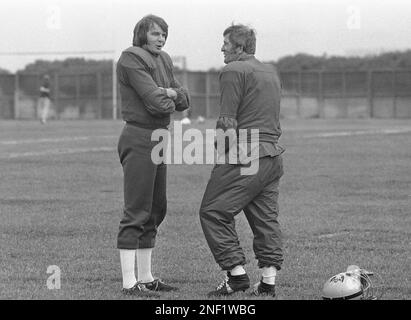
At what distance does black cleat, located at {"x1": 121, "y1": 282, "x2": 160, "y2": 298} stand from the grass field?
0.33ft

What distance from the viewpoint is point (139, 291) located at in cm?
755

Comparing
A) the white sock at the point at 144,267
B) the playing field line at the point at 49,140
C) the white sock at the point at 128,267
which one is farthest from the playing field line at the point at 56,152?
the white sock at the point at 128,267

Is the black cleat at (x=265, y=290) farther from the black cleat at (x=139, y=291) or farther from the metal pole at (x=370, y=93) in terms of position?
the metal pole at (x=370, y=93)

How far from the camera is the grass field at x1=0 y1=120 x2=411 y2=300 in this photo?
812cm

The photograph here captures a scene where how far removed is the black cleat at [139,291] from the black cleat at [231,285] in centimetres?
39

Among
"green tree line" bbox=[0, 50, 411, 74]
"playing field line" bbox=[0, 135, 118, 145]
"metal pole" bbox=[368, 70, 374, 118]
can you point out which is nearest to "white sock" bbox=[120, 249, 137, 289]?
"playing field line" bbox=[0, 135, 118, 145]

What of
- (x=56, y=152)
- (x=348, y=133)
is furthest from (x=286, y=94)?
(x=56, y=152)

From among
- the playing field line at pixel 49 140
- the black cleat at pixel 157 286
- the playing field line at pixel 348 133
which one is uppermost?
the black cleat at pixel 157 286

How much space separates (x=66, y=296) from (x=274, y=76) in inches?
80.3

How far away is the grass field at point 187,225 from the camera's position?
26.6 feet

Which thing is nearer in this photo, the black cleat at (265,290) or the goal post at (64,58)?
the black cleat at (265,290)

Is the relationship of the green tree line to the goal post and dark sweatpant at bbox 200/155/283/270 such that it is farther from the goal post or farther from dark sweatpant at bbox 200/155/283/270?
dark sweatpant at bbox 200/155/283/270

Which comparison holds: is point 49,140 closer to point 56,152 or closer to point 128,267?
point 56,152
